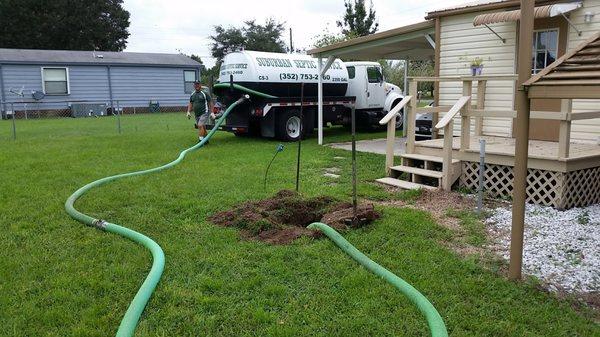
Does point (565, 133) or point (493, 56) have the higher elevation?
point (493, 56)

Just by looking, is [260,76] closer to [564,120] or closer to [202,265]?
[564,120]

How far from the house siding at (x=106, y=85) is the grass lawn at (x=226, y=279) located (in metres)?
19.7

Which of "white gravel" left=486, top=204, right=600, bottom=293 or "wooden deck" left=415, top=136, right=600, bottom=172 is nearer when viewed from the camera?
"white gravel" left=486, top=204, right=600, bottom=293

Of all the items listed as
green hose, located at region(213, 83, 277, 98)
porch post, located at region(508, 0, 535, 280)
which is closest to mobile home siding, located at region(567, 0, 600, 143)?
porch post, located at region(508, 0, 535, 280)

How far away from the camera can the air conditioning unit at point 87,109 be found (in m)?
24.4

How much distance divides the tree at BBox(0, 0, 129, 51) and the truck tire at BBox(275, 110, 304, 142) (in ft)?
102

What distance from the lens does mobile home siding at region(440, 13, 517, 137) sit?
8.45 m

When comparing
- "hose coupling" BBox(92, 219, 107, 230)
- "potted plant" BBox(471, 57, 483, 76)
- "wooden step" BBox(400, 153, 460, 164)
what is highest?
"potted plant" BBox(471, 57, 483, 76)

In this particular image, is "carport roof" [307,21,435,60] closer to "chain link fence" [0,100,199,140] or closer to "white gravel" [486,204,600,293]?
"white gravel" [486,204,600,293]

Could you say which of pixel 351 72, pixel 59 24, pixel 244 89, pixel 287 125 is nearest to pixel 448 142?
pixel 244 89

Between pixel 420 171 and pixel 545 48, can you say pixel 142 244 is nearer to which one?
pixel 420 171

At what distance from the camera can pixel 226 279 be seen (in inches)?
151

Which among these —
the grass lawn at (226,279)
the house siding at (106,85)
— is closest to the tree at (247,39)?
the house siding at (106,85)

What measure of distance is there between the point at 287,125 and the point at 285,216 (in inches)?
309
